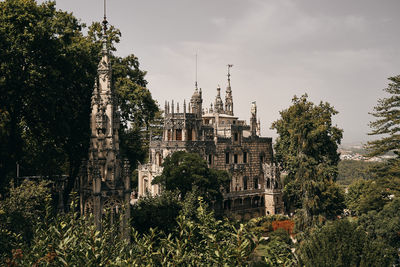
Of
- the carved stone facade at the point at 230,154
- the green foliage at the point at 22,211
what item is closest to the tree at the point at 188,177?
the carved stone facade at the point at 230,154

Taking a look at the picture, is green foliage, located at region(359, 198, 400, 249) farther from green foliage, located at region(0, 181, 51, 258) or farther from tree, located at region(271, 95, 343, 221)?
green foliage, located at region(0, 181, 51, 258)

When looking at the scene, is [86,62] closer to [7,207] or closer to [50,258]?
[7,207]

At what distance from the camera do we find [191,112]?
49.8 meters

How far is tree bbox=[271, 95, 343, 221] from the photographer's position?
35625mm

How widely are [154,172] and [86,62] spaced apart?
1031 inches

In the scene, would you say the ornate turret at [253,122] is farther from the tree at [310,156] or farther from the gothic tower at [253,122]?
the tree at [310,156]

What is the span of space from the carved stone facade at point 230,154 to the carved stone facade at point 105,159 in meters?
28.3

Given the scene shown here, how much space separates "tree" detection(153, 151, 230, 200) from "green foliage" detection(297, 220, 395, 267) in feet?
54.9

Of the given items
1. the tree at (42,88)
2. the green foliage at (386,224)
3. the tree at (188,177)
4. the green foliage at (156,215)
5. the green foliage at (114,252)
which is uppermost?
the tree at (42,88)

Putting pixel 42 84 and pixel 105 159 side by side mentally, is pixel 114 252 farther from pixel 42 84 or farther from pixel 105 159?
pixel 42 84

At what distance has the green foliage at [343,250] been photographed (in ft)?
61.5

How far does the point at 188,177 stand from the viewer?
36375 millimetres

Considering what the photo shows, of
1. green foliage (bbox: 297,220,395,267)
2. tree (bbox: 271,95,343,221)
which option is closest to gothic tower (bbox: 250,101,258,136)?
tree (bbox: 271,95,343,221)

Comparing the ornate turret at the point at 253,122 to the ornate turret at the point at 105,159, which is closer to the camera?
the ornate turret at the point at 105,159
